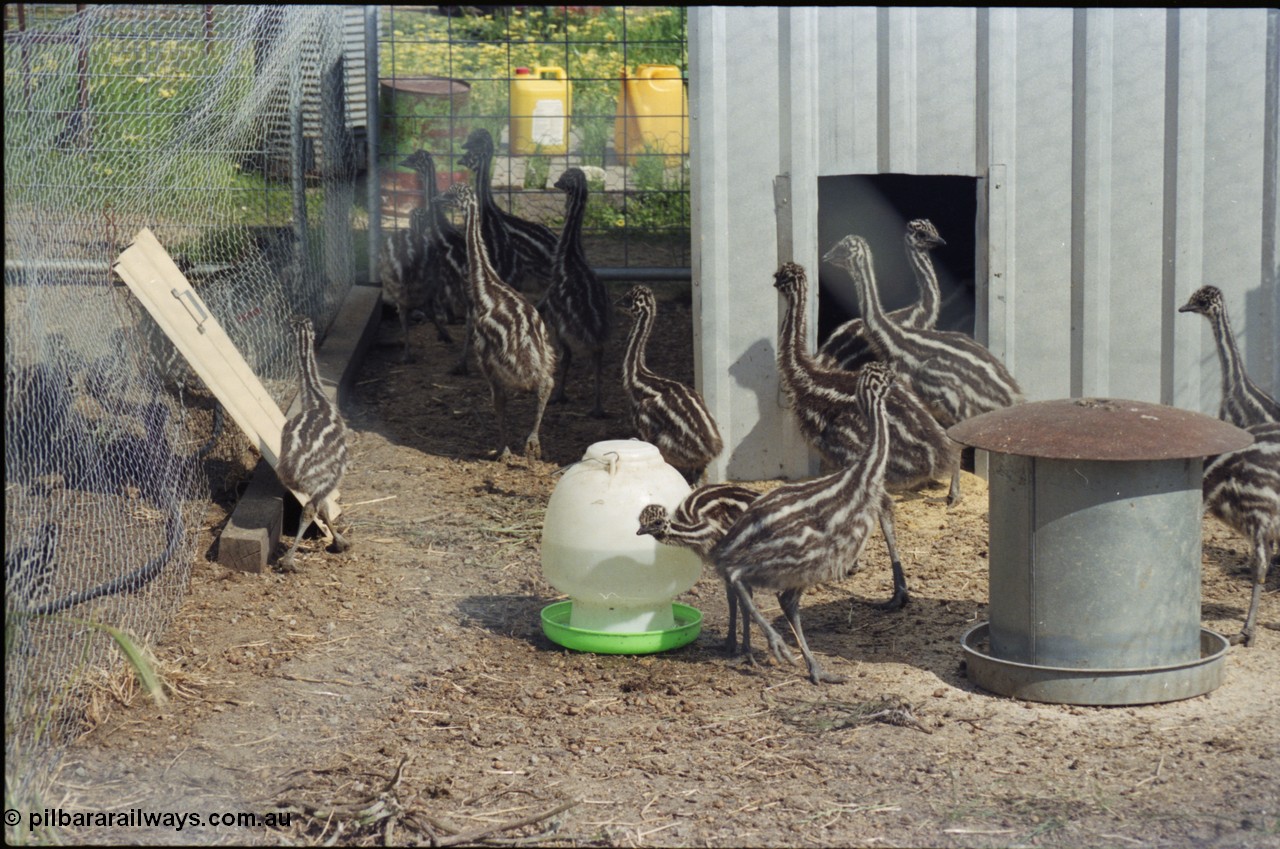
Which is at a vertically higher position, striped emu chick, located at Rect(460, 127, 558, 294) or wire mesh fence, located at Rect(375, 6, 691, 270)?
wire mesh fence, located at Rect(375, 6, 691, 270)

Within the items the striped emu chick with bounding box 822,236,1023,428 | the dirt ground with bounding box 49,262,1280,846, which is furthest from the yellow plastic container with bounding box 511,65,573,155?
the dirt ground with bounding box 49,262,1280,846

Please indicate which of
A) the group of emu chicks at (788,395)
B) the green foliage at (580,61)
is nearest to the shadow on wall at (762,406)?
the group of emu chicks at (788,395)

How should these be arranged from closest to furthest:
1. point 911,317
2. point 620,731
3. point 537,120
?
point 620,731 → point 911,317 → point 537,120

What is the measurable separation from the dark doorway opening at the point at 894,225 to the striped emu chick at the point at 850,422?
2.84 metres

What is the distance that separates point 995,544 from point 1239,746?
1225 millimetres

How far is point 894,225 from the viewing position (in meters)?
11.6

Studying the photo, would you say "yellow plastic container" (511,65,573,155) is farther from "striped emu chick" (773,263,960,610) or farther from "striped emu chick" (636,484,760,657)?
"striped emu chick" (636,484,760,657)

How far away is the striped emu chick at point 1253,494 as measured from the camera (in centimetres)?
640

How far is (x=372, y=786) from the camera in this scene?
495cm

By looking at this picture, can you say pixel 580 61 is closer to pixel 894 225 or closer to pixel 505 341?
pixel 894 225

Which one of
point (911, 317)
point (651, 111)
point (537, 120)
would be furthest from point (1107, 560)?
point (537, 120)

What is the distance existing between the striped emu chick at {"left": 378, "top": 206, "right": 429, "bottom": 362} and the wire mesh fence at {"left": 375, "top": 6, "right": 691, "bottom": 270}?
1016mm

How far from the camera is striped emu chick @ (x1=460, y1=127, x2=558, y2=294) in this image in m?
11.1

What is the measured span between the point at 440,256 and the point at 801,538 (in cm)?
604
